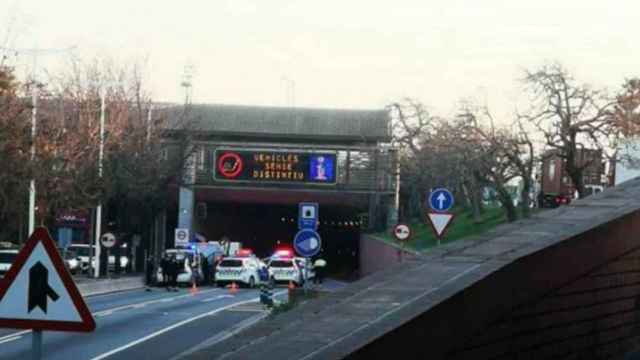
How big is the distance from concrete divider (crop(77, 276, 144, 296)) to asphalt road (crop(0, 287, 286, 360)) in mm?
2975

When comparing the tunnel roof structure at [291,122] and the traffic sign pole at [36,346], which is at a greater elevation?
the tunnel roof structure at [291,122]

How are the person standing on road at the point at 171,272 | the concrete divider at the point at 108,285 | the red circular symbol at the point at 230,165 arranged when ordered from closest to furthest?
the concrete divider at the point at 108,285 → the person standing on road at the point at 171,272 → the red circular symbol at the point at 230,165

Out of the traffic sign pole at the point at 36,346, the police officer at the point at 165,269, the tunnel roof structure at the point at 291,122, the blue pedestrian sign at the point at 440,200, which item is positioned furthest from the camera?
the tunnel roof structure at the point at 291,122

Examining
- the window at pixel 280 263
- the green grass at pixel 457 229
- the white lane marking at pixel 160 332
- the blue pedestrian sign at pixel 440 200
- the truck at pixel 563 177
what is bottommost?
the window at pixel 280 263

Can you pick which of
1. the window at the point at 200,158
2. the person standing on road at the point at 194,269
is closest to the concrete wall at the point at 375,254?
the person standing on road at the point at 194,269

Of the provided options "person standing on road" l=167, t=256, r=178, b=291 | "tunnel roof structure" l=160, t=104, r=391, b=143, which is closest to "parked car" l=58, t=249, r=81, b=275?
"person standing on road" l=167, t=256, r=178, b=291

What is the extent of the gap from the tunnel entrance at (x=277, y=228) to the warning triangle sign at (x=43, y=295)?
2909 inches

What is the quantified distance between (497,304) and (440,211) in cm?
1941

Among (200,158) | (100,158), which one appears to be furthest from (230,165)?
(100,158)

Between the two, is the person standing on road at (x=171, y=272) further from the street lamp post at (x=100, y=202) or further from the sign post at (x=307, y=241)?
the sign post at (x=307, y=241)

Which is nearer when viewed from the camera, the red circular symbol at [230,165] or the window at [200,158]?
the red circular symbol at [230,165]

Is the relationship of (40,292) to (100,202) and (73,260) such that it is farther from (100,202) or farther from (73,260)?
(73,260)

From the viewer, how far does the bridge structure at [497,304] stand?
9.45m

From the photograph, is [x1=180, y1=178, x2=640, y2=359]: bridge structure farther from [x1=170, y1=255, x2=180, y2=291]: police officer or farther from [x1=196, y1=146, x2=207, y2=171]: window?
[x1=196, y1=146, x2=207, y2=171]: window
